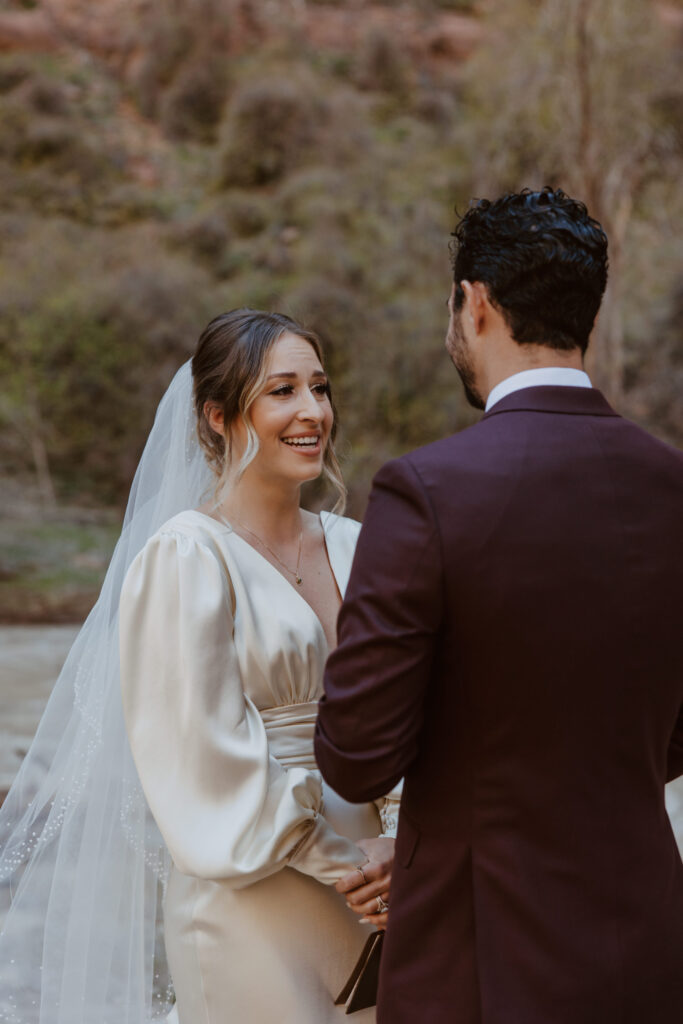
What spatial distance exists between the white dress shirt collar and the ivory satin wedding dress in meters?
0.68

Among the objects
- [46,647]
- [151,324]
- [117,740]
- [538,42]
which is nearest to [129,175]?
[151,324]

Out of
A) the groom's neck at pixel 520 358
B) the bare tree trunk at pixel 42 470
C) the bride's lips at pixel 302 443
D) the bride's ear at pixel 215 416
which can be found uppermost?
the groom's neck at pixel 520 358

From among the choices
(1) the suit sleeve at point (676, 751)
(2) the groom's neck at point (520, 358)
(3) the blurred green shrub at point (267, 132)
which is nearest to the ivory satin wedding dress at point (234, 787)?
(1) the suit sleeve at point (676, 751)

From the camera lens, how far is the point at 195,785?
1636 mm

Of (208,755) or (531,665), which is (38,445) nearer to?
(208,755)

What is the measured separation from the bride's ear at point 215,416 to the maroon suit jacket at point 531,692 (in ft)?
2.87

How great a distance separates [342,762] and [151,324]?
14.3 meters

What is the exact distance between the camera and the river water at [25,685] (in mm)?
5445

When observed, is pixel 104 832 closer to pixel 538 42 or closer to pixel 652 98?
pixel 538 42

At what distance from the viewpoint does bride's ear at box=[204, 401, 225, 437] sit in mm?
2055

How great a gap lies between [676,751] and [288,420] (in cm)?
96

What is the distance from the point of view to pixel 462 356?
1366 millimetres

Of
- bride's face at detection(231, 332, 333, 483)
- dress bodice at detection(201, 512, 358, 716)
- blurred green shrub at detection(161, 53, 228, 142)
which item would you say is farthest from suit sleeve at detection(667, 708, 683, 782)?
blurred green shrub at detection(161, 53, 228, 142)

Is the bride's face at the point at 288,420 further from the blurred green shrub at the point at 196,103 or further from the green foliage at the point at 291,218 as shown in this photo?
the blurred green shrub at the point at 196,103
